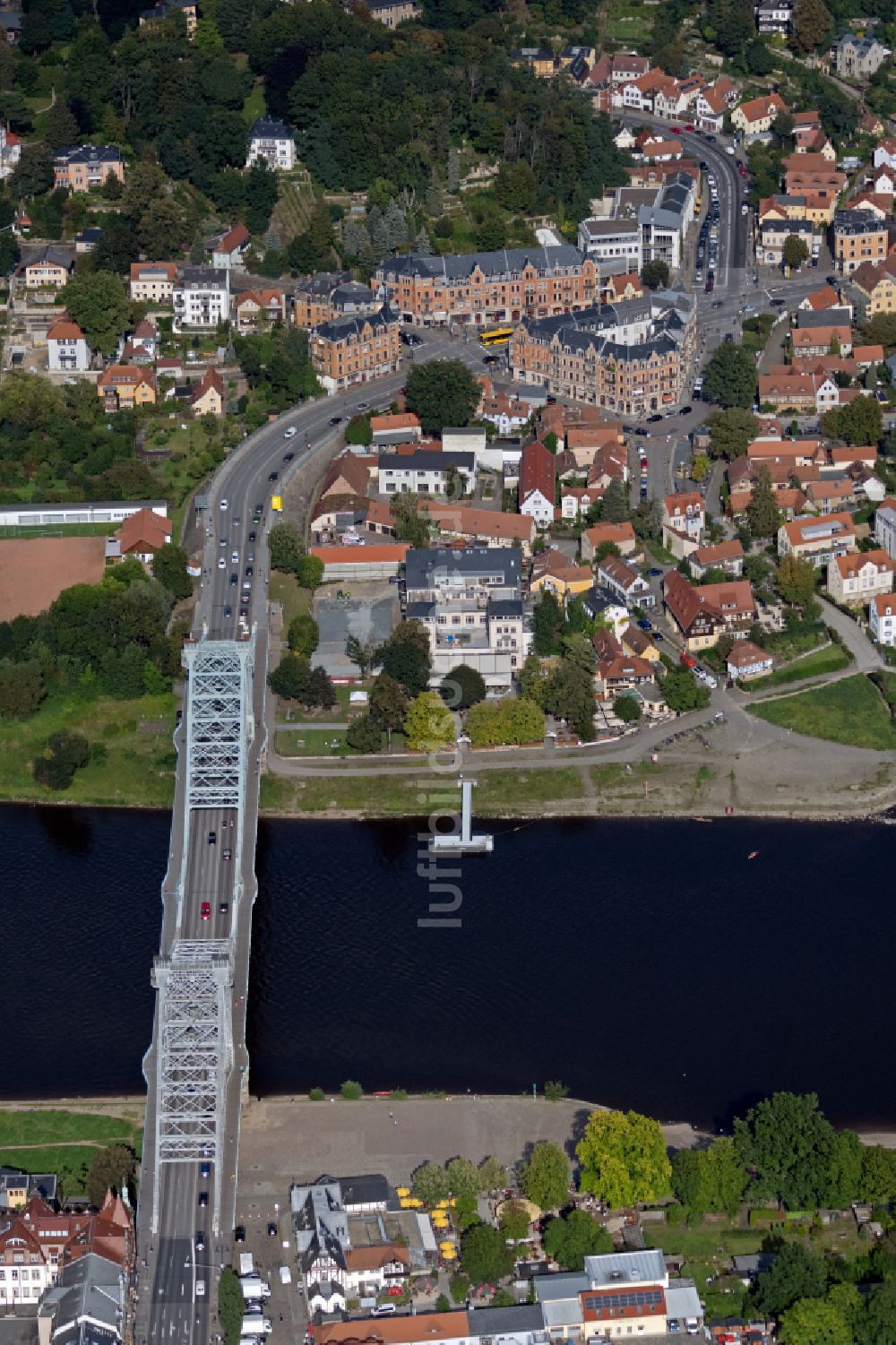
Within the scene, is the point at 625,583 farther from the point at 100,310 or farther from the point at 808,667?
the point at 100,310

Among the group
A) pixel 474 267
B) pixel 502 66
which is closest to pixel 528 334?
pixel 474 267

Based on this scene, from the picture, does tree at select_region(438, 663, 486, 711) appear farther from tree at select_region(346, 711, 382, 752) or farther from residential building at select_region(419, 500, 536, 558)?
residential building at select_region(419, 500, 536, 558)

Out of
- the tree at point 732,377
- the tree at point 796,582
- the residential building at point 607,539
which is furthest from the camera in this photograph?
the tree at point 732,377

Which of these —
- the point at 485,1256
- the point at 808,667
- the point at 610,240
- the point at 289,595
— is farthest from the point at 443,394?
the point at 485,1256

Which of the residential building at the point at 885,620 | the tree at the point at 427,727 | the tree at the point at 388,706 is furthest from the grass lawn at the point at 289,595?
the residential building at the point at 885,620

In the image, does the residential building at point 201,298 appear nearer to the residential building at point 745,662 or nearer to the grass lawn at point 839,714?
the residential building at point 745,662
